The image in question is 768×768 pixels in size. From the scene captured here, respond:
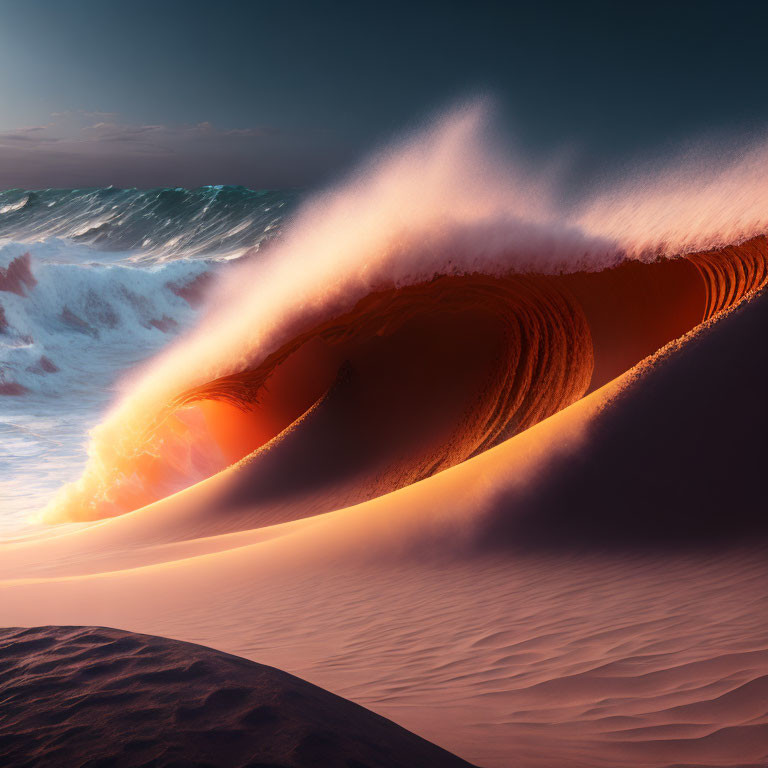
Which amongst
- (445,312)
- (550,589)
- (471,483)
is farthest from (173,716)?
(445,312)

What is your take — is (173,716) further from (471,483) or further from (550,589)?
(471,483)

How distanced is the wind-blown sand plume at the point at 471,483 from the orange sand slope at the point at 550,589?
13 mm

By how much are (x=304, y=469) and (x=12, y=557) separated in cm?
267

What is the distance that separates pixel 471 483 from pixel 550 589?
1.06 m

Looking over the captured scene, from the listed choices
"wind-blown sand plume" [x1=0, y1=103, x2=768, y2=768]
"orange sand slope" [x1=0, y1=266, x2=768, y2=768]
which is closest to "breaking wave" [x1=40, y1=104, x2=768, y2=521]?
"wind-blown sand plume" [x1=0, y1=103, x2=768, y2=768]

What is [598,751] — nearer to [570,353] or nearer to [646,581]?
[646,581]

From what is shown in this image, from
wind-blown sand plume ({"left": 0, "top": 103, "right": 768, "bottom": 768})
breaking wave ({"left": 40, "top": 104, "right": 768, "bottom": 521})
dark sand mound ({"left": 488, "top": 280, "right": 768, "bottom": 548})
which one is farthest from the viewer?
breaking wave ({"left": 40, "top": 104, "right": 768, "bottom": 521})

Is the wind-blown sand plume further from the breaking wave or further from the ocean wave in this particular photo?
the ocean wave

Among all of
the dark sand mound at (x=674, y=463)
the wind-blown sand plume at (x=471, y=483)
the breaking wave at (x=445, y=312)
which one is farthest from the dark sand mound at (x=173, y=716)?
the breaking wave at (x=445, y=312)

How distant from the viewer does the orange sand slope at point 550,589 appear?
2066 millimetres

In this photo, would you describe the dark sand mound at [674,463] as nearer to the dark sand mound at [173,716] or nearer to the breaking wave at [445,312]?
the breaking wave at [445,312]

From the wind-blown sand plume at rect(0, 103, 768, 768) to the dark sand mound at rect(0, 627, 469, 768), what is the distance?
1.32 feet

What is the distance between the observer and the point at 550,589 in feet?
11.0

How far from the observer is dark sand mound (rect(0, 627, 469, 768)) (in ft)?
4.56
